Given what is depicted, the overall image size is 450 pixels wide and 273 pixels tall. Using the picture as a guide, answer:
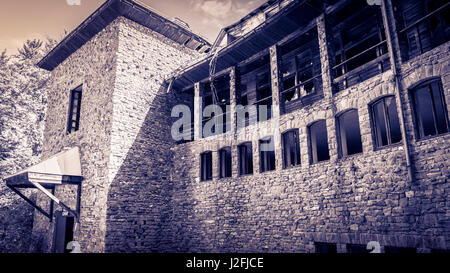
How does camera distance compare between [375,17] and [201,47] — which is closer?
[375,17]

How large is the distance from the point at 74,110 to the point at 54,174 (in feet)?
14.2

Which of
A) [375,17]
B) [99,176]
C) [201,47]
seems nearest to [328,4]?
[375,17]

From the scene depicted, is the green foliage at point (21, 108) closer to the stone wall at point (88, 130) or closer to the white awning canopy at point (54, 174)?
the stone wall at point (88, 130)

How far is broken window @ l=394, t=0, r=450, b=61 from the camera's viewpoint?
24.3 ft

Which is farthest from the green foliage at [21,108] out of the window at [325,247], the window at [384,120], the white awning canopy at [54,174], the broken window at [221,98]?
the window at [384,120]

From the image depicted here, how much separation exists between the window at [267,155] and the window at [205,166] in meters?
2.71

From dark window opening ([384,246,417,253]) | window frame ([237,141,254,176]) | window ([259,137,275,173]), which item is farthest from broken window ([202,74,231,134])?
dark window opening ([384,246,417,253])

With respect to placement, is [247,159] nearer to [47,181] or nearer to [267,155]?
[267,155]

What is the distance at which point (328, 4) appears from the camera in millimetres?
9039

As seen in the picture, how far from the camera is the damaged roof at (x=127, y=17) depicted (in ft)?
41.4
